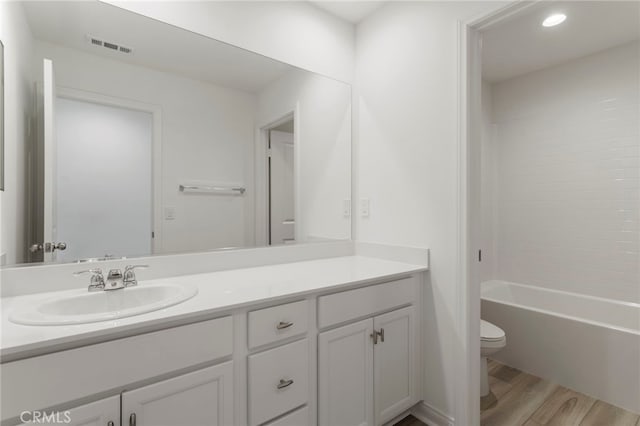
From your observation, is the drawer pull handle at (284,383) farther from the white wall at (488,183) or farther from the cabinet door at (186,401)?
the white wall at (488,183)

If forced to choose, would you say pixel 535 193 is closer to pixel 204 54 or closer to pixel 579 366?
pixel 579 366

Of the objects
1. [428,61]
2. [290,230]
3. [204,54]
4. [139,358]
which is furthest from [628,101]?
[139,358]

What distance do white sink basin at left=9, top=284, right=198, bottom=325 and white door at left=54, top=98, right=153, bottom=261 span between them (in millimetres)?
237

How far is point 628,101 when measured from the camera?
2.38 meters

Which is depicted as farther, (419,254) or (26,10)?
(419,254)

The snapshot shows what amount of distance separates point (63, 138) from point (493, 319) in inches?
116

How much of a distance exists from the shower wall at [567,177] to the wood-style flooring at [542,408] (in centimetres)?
98

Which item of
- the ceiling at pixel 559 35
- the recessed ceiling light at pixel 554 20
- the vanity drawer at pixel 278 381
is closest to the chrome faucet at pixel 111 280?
the vanity drawer at pixel 278 381

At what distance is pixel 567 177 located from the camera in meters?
2.70

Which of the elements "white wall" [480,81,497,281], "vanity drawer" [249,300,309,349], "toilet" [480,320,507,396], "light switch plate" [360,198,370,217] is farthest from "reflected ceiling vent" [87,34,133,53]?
"white wall" [480,81,497,281]

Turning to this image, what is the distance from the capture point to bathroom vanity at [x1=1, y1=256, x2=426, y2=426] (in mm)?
807

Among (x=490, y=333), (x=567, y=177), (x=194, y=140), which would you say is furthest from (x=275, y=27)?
(x=567, y=177)

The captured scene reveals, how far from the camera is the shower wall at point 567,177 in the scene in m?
2.40

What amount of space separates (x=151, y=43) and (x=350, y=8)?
1253 mm
